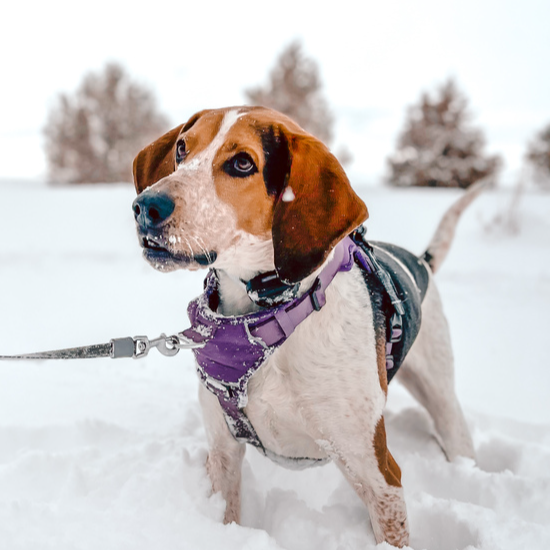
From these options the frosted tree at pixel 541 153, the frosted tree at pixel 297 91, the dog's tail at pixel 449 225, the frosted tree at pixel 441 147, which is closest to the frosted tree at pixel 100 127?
the frosted tree at pixel 297 91

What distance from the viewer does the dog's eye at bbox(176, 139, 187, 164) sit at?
178 cm

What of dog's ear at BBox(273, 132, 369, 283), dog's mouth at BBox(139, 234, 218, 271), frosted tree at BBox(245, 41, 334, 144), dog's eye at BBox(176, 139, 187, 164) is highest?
dog's eye at BBox(176, 139, 187, 164)

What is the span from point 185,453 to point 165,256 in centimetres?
121

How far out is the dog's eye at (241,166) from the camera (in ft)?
5.29

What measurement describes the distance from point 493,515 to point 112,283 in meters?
5.42


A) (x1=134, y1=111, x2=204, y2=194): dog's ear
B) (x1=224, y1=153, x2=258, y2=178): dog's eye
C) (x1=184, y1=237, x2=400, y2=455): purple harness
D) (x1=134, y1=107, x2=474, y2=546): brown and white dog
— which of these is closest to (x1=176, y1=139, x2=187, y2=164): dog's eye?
(x1=134, y1=107, x2=474, y2=546): brown and white dog

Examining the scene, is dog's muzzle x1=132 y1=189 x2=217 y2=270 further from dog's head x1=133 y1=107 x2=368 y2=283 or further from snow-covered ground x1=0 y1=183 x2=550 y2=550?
Result: snow-covered ground x1=0 y1=183 x2=550 y2=550

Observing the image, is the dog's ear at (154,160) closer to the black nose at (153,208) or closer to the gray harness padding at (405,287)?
the black nose at (153,208)

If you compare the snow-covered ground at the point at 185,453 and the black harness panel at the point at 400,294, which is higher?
the black harness panel at the point at 400,294

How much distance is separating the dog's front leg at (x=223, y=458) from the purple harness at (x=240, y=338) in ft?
0.37

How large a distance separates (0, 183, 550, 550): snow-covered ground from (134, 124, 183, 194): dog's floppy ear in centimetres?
125

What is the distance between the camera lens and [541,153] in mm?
20250

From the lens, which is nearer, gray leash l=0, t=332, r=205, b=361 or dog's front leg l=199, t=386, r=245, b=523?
gray leash l=0, t=332, r=205, b=361

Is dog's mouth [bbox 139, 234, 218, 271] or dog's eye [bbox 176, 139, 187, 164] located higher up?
dog's eye [bbox 176, 139, 187, 164]
